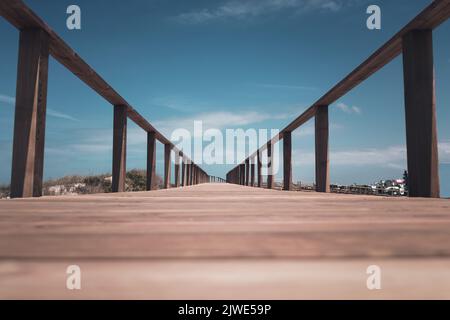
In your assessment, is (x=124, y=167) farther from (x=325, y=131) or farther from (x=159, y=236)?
(x=159, y=236)

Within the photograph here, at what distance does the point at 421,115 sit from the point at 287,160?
5.01 m

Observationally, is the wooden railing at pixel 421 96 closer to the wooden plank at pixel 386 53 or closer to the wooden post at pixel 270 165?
the wooden plank at pixel 386 53

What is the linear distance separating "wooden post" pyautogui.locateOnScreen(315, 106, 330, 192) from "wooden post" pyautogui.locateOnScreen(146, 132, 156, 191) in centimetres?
437

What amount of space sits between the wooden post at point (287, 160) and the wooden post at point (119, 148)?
419 cm

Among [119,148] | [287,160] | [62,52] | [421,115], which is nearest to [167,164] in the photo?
[287,160]

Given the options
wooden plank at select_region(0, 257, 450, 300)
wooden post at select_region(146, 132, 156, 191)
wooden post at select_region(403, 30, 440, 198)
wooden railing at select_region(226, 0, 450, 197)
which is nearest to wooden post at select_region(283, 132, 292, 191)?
wooden post at select_region(146, 132, 156, 191)

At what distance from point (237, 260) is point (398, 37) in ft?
11.2

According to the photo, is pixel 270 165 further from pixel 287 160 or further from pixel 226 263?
pixel 226 263

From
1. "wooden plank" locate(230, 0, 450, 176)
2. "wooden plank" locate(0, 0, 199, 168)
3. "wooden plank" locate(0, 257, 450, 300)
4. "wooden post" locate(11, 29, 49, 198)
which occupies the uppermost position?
"wooden plank" locate(230, 0, 450, 176)

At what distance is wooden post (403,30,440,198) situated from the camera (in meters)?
2.76

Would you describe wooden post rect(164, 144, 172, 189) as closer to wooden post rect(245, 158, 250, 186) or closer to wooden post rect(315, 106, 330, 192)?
wooden post rect(315, 106, 330, 192)

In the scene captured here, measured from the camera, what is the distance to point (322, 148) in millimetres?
5426
